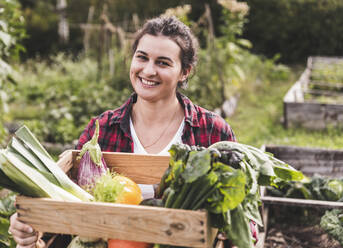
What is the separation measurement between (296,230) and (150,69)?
74.0 inches

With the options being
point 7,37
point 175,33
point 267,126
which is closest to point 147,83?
point 175,33

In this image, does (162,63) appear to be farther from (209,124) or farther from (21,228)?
(21,228)

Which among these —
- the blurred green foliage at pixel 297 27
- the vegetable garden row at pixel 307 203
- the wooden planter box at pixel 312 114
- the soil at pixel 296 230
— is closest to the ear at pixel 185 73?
the vegetable garden row at pixel 307 203

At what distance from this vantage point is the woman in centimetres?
230

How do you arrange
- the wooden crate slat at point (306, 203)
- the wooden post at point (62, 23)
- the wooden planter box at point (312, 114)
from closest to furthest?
1. the wooden crate slat at point (306, 203)
2. the wooden planter box at point (312, 114)
3. the wooden post at point (62, 23)

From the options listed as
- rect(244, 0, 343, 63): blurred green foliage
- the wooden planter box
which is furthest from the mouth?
rect(244, 0, 343, 63): blurred green foliage

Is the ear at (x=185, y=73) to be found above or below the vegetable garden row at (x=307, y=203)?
above

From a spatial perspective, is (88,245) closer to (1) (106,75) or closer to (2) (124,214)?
(2) (124,214)

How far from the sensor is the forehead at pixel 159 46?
89.5 inches

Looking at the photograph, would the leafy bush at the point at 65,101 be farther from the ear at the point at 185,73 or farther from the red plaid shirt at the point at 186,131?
the ear at the point at 185,73

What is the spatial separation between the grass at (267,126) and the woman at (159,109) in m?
3.03

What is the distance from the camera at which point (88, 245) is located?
4.56 ft

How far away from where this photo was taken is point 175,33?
2.39 meters

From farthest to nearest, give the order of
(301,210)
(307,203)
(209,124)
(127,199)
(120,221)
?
(301,210), (307,203), (209,124), (127,199), (120,221)
